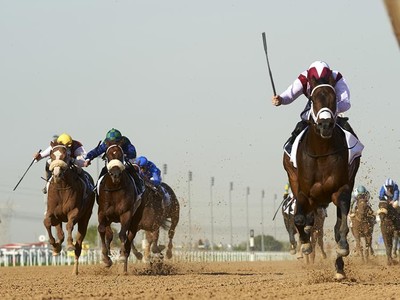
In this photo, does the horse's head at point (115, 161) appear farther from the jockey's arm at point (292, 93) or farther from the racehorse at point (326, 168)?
the racehorse at point (326, 168)

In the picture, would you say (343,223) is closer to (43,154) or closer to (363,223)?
(43,154)

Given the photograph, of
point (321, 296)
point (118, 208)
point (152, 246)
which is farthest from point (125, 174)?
point (321, 296)

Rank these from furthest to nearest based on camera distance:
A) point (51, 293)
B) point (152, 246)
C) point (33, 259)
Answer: point (33, 259) < point (152, 246) < point (51, 293)

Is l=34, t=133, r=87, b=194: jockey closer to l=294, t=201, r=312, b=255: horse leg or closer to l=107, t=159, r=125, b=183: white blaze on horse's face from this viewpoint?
l=107, t=159, r=125, b=183: white blaze on horse's face

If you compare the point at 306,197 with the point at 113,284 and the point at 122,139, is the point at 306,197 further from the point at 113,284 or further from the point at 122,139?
the point at 122,139

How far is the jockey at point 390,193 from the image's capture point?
1116 inches

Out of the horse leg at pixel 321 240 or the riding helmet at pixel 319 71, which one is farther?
the horse leg at pixel 321 240

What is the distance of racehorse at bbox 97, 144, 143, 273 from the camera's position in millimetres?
19359

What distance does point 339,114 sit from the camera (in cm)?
1537

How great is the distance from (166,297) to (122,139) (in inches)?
365

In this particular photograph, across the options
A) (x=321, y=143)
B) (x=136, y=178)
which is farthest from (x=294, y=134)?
(x=136, y=178)

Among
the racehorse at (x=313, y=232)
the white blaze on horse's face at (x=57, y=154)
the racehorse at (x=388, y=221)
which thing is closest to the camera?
the white blaze on horse's face at (x=57, y=154)

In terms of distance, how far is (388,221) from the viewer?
93.2 ft

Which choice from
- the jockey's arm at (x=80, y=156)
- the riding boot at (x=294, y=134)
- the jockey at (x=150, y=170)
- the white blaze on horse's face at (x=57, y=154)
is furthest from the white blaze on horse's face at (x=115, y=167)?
the jockey at (x=150, y=170)
